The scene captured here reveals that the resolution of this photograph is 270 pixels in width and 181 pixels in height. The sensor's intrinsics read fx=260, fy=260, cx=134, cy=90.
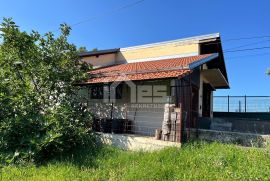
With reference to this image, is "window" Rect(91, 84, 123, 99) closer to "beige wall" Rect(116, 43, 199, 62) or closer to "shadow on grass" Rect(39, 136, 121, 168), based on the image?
"beige wall" Rect(116, 43, 199, 62)

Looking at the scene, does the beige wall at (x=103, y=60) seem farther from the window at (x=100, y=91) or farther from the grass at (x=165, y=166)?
the grass at (x=165, y=166)

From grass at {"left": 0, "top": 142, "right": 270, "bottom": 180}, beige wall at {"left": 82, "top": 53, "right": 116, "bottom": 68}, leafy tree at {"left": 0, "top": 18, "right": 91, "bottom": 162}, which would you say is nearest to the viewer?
grass at {"left": 0, "top": 142, "right": 270, "bottom": 180}

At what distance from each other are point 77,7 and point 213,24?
1062cm

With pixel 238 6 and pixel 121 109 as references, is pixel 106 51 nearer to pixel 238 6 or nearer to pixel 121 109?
pixel 121 109

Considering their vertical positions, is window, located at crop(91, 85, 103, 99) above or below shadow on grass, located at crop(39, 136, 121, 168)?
above

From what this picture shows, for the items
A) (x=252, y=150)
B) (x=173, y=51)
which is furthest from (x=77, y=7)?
(x=252, y=150)

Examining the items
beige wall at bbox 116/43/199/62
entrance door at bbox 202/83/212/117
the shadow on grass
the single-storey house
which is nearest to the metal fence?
entrance door at bbox 202/83/212/117

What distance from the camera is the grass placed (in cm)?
616

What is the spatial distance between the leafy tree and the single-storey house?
3.88 ft

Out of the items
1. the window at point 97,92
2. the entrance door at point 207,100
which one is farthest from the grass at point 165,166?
the entrance door at point 207,100

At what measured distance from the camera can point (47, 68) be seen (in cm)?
1055

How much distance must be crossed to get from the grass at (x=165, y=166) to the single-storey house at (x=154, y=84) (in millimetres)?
1378

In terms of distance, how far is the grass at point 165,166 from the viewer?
616 centimetres

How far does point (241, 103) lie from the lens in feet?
63.0
